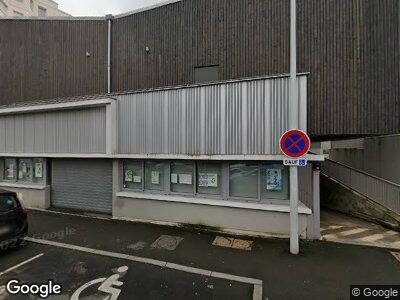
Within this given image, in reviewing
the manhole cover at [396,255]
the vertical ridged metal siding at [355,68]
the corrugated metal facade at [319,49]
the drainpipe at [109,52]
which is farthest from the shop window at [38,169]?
the manhole cover at [396,255]

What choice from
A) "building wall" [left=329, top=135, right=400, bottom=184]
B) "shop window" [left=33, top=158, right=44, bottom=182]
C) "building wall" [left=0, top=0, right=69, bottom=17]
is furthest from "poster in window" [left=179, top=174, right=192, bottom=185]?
"building wall" [left=0, top=0, right=69, bottom=17]

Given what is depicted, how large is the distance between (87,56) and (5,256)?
28.4ft

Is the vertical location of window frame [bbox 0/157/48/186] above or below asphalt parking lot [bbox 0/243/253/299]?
above

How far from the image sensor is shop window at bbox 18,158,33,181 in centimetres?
1082

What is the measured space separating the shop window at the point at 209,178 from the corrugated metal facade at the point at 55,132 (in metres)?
3.72

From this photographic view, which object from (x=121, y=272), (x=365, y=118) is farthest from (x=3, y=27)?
(x=365, y=118)

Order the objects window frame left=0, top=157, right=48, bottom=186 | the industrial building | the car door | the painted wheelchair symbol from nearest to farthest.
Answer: the painted wheelchair symbol, the car door, the industrial building, window frame left=0, top=157, right=48, bottom=186

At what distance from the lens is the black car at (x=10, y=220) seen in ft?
18.6

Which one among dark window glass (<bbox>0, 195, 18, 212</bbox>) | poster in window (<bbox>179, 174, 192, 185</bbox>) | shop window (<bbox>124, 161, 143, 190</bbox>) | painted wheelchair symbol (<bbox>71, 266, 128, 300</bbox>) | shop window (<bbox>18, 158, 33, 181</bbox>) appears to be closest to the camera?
painted wheelchair symbol (<bbox>71, 266, 128, 300</bbox>)

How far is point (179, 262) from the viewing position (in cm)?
557

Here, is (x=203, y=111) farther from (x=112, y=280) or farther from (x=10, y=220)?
(x=10, y=220)

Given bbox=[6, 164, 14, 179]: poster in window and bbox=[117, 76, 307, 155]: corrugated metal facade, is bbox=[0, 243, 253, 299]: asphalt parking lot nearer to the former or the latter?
bbox=[117, 76, 307, 155]: corrugated metal facade

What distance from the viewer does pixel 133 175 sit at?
878 centimetres

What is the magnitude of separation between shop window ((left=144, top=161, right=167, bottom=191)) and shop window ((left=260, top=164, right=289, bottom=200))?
3.29 meters
